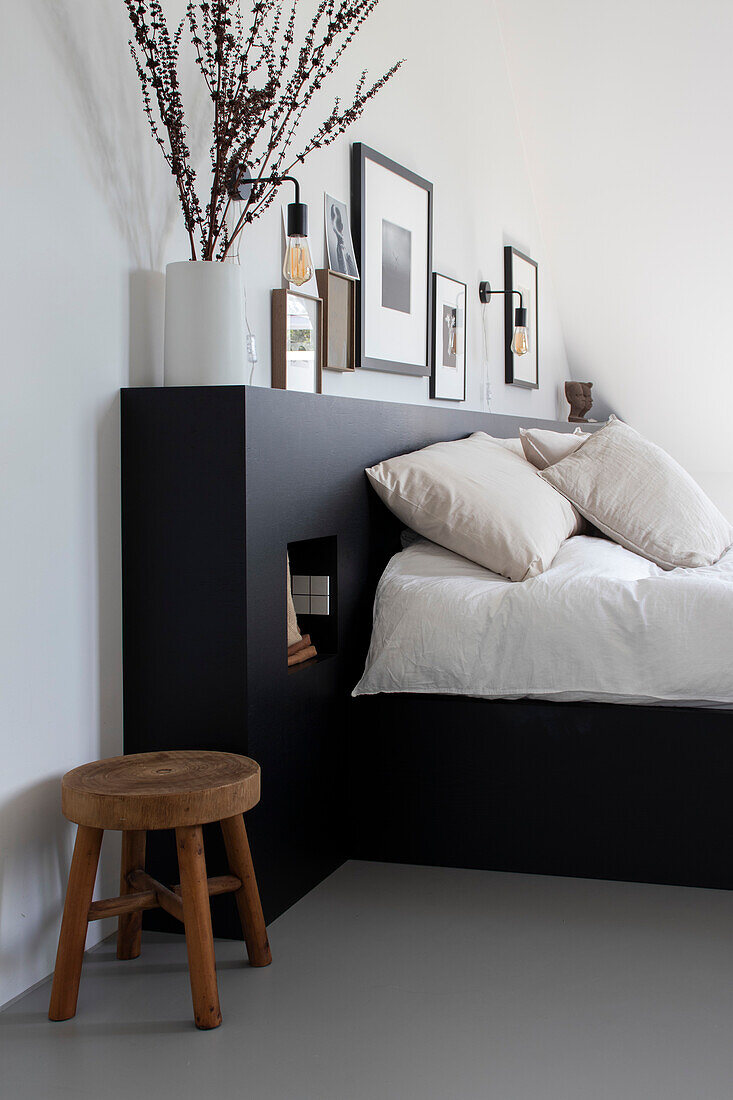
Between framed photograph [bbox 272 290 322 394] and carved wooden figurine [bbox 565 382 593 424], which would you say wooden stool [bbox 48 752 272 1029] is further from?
carved wooden figurine [bbox 565 382 593 424]

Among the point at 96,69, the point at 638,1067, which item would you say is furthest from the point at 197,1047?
the point at 96,69

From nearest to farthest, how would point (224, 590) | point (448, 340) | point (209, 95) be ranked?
1. point (224, 590)
2. point (209, 95)
3. point (448, 340)

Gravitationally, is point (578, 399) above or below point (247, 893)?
above

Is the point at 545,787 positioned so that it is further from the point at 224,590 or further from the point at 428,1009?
the point at 224,590

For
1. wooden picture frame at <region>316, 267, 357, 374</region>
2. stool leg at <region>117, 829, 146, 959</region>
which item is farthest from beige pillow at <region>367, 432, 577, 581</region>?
stool leg at <region>117, 829, 146, 959</region>

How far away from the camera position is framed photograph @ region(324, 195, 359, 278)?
2.83 m

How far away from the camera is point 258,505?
1.90 m

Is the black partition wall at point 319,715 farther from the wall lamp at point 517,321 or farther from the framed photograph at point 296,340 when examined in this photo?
the wall lamp at point 517,321

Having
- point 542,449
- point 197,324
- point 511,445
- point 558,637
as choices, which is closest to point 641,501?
point 542,449

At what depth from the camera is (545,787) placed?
2.11 m

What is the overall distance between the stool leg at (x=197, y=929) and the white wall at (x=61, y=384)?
0.31 metres

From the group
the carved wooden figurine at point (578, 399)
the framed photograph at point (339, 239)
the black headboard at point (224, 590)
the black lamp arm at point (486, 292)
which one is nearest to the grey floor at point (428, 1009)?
the black headboard at point (224, 590)

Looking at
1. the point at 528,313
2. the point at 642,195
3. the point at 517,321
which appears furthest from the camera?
the point at 528,313

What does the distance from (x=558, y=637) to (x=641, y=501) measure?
2.88 feet
